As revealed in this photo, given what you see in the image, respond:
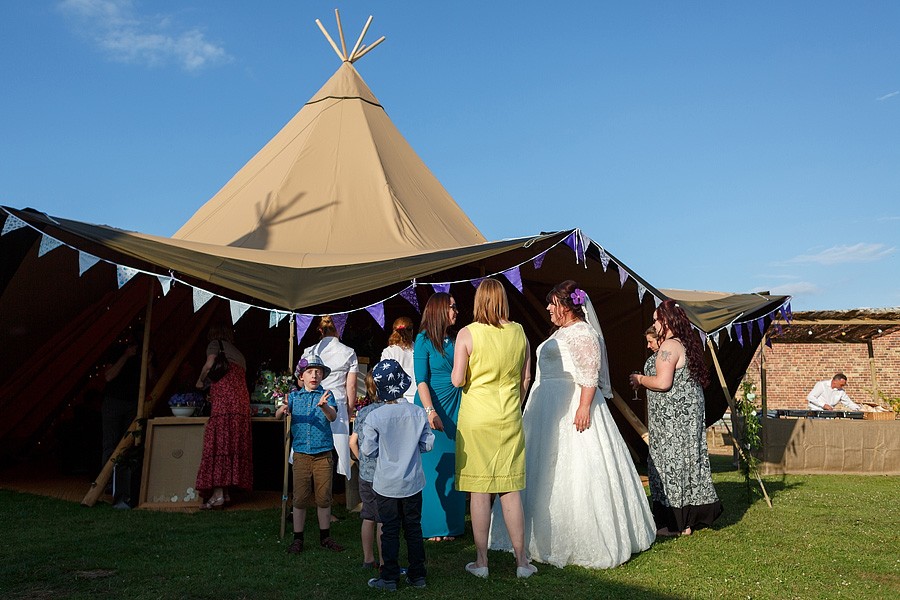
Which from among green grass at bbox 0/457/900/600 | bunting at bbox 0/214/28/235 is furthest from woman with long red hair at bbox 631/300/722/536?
bunting at bbox 0/214/28/235

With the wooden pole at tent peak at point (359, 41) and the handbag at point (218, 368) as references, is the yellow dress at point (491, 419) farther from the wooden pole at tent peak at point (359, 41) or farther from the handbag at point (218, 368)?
the wooden pole at tent peak at point (359, 41)

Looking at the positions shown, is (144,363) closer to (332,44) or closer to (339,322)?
(339,322)

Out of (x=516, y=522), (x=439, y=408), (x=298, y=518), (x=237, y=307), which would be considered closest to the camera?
(x=516, y=522)

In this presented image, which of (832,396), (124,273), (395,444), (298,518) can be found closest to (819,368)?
(832,396)

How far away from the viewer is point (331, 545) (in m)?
4.24

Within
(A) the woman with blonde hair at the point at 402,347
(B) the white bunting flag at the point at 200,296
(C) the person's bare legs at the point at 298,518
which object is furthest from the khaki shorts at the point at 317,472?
→ (B) the white bunting flag at the point at 200,296

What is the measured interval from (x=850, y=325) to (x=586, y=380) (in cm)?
869

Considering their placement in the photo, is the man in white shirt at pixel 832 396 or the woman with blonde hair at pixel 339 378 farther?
the man in white shirt at pixel 832 396

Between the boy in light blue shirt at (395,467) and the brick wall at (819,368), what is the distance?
41.4ft

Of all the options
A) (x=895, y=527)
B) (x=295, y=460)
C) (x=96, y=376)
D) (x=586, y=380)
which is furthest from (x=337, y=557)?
(x=96, y=376)

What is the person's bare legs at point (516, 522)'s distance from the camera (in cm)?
357

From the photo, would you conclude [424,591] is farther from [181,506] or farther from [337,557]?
[181,506]

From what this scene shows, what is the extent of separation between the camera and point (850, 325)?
10945 mm

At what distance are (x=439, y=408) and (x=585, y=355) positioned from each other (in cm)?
96
